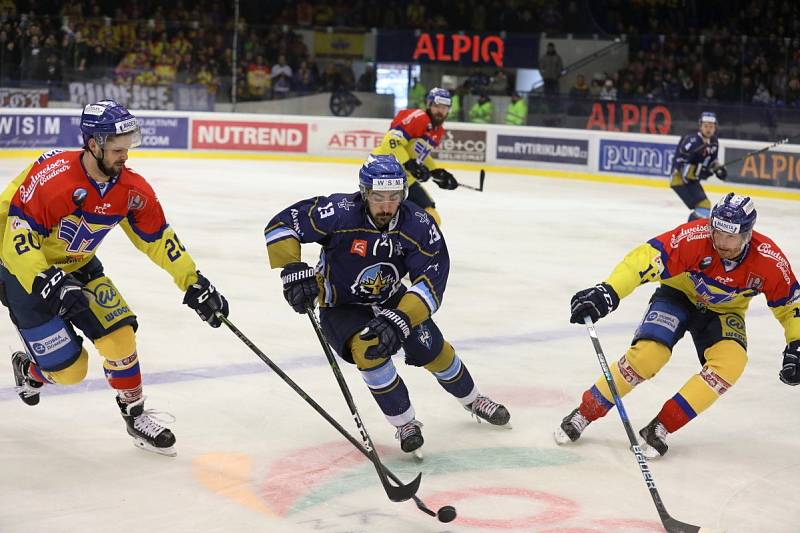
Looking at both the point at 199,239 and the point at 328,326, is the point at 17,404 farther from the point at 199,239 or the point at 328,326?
the point at 199,239

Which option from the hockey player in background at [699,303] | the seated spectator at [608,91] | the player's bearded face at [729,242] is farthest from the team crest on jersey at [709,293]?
the seated spectator at [608,91]

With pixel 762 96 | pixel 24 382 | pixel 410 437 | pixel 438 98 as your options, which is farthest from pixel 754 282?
pixel 762 96

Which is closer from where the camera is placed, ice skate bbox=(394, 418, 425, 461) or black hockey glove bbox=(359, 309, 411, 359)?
black hockey glove bbox=(359, 309, 411, 359)

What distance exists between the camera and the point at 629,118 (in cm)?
1557

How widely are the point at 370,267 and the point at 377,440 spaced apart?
0.80 m

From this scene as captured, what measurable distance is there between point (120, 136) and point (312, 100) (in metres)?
13.4

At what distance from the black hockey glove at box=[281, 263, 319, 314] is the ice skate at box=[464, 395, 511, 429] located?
3.15 feet

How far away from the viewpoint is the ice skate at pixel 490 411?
467cm

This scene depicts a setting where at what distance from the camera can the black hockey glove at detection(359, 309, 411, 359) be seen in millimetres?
3912

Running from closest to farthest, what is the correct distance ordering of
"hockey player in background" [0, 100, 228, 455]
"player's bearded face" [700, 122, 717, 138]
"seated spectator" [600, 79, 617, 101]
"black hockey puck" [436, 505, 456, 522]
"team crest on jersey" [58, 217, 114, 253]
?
1. "black hockey puck" [436, 505, 456, 522]
2. "hockey player in background" [0, 100, 228, 455]
3. "team crest on jersey" [58, 217, 114, 253]
4. "player's bearded face" [700, 122, 717, 138]
5. "seated spectator" [600, 79, 617, 101]

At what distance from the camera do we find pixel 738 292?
434 centimetres

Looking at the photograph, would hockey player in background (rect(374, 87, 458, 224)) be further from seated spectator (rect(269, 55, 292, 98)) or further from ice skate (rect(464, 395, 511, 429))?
seated spectator (rect(269, 55, 292, 98))

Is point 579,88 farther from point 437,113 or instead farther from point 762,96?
point 437,113

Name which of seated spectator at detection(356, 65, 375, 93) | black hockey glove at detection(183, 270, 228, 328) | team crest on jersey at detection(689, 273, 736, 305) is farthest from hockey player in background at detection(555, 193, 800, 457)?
seated spectator at detection(356, 65, 375, 93)
